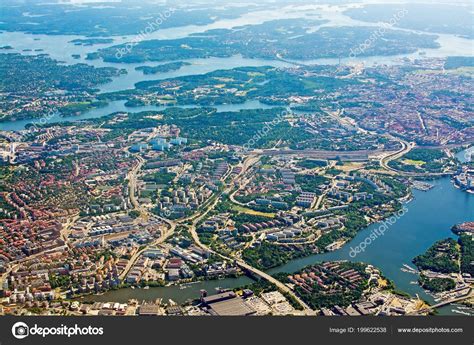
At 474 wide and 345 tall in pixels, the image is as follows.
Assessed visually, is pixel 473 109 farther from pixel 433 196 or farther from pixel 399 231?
pixel 399 231

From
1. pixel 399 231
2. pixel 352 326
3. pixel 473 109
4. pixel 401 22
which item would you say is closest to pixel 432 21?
pixel 401 22

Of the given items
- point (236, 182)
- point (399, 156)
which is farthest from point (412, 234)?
point (399, 156)

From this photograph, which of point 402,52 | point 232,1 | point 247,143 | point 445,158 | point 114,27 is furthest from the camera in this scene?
point 232,1

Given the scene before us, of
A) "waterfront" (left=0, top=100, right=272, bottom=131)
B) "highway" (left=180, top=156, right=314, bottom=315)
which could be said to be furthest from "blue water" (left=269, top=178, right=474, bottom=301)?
"waterfront" (left=0, top=100, right=272, bottom=131)
